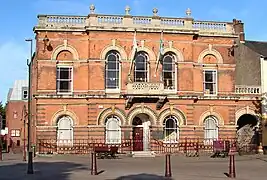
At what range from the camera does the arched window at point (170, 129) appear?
40875 mm

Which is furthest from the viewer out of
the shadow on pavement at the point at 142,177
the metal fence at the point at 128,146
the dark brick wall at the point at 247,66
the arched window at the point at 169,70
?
the dark brick wall at the point at 247,66

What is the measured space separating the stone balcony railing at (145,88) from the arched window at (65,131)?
218 inches

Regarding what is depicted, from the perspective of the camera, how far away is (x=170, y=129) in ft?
135

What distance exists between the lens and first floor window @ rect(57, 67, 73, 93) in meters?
40.0

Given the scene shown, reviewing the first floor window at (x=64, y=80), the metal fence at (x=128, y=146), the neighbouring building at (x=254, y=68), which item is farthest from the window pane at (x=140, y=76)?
the neighbouring building at (x=254, y=68)

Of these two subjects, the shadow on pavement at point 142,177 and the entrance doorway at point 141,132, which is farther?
the entrance doorway at point 141,132

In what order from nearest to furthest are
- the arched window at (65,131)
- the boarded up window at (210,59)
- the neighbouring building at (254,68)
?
the arched window at (65,131)
the boarded up window at (210,59)
the neighbouring building at (254,68)

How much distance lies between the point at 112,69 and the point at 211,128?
9.91m

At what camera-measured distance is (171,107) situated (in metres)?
40.6

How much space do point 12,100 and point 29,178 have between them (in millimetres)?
60583

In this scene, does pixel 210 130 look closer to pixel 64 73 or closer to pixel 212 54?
pixel 212 54

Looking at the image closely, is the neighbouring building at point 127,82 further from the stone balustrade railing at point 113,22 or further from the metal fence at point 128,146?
the metal fence at point 128,146

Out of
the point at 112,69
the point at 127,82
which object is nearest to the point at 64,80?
the point at 112,69

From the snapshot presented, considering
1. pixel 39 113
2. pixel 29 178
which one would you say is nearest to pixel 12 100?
pixel 39 113
